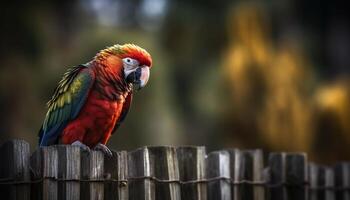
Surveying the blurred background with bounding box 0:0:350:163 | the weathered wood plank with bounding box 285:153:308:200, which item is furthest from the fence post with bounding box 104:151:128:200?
the blurred background with bounding box 0:0:350:163

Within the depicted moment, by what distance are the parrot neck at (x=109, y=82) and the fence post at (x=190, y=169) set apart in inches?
21.8

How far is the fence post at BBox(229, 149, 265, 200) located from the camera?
498 centimetres

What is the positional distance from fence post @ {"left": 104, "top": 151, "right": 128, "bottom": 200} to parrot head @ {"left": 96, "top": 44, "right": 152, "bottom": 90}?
2.22 feet

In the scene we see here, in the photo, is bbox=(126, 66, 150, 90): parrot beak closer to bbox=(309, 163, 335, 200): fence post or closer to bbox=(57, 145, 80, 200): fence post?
bbox=(57, 145, 80, 200): fence post

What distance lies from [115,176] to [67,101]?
78cm

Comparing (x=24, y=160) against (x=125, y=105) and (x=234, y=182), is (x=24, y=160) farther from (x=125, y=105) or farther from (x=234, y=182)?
(x=234, y=182)

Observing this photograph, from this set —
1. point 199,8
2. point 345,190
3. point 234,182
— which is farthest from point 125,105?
point 199,8

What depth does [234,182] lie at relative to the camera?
4949 millimetres

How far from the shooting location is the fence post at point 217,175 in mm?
4758

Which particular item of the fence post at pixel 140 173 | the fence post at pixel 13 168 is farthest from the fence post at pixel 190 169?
the fence post at pixel 13 168

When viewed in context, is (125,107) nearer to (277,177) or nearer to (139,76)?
(139,76)

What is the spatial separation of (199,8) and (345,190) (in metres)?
12.4

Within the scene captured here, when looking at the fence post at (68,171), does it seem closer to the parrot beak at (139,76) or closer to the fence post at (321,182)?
the parrot beak at (139,76)

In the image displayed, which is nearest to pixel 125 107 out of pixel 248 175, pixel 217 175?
pixel 217 175
